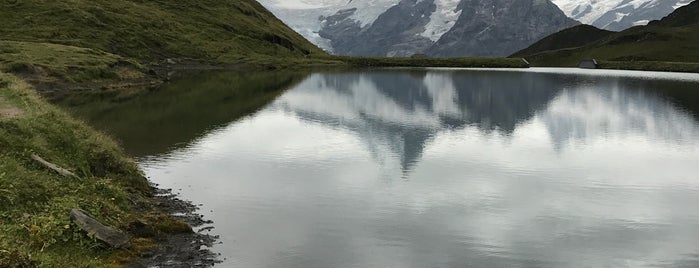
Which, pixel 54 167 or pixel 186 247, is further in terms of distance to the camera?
pixel 54 167

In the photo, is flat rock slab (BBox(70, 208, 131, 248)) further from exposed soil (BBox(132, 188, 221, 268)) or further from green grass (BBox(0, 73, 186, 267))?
exposed soil (BBox(132, 188, 221, 268))

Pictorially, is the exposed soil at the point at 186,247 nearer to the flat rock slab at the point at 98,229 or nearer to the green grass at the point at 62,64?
the flat rock slab at the point at 98,229

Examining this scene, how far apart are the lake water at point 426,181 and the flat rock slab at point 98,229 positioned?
4556mm

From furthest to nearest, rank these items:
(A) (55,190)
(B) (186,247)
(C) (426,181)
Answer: (C) (426,181) < (A) (55,190) < (B) (186,247)

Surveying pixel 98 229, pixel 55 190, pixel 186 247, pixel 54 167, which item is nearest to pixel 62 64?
pixel 54 167

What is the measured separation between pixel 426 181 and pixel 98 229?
25775mm

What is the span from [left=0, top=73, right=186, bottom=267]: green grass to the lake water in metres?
4.40

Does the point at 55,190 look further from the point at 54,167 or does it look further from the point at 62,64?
the point at 62,64

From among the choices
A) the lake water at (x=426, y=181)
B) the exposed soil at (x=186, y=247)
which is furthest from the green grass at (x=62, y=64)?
the exposed soil at (x=186, y=247)

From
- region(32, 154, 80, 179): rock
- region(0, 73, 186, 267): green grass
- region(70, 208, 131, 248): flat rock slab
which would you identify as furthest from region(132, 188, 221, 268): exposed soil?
region(32, 154, 80, 179): rock

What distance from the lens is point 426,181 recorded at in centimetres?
4538

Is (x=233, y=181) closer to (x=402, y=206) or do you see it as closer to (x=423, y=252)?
(x=402, y=206)

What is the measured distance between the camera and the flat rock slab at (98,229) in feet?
81.0

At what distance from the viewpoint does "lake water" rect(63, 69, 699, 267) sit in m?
29.3
